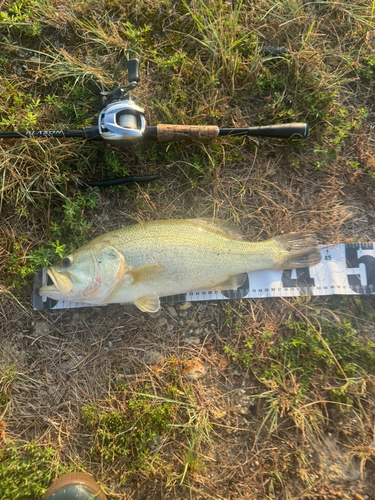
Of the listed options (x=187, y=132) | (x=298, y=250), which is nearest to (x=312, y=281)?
(x=298, y=250)

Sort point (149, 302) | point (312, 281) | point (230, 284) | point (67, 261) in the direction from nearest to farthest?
point (67, 261) → point (149, 302) → point (230, 284) → point (312, 281)

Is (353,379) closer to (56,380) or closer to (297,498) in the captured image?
(297,498)

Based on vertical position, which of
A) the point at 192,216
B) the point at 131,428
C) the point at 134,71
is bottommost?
the point at 131,428

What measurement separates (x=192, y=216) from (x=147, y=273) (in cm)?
81

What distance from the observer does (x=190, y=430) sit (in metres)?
2.85

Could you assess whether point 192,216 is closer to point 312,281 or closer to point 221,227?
point 221,227

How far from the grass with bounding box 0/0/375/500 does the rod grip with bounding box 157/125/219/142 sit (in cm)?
20

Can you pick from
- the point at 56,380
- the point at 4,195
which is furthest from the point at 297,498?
the point at 4,195

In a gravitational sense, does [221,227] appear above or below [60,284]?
above

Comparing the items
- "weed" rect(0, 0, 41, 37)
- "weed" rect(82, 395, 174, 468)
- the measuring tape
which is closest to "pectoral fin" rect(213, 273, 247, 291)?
the measuring tape

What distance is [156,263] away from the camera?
277cm

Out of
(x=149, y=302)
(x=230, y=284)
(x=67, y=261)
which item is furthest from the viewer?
(x=230, y=284)

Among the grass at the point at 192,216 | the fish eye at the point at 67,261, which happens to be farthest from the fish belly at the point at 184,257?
the fish eye at the point at 67,261

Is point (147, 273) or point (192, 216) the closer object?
point (147, 273)
